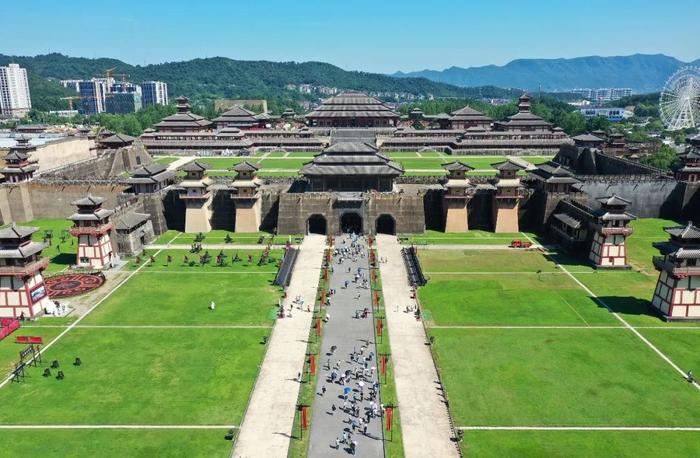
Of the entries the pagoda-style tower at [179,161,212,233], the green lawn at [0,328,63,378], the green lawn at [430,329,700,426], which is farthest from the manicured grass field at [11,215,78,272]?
the green lawn at [430,329,700,426]

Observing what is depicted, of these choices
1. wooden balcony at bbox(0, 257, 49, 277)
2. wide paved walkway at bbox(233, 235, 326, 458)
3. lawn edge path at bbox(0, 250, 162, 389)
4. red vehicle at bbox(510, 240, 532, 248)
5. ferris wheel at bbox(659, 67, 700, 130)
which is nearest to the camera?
wide paved walkway at bbox(233, 235, 326, 458)

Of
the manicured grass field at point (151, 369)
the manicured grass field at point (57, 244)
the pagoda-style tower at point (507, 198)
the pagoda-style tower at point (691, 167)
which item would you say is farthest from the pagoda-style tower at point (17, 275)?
A: the pagoda-style tower at point (691, 167)

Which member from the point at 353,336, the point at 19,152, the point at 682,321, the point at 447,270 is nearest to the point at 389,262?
the point at 447,270

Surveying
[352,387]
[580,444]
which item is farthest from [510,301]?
[352,387]

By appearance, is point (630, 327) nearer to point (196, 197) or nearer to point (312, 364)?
point (312, 364)

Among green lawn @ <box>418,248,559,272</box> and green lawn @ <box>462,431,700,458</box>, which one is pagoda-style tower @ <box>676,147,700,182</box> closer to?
green lawn @ <box>418,248,559,272</box>

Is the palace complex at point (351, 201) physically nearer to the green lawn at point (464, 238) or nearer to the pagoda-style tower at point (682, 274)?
the green lawn at point (464, 238)
